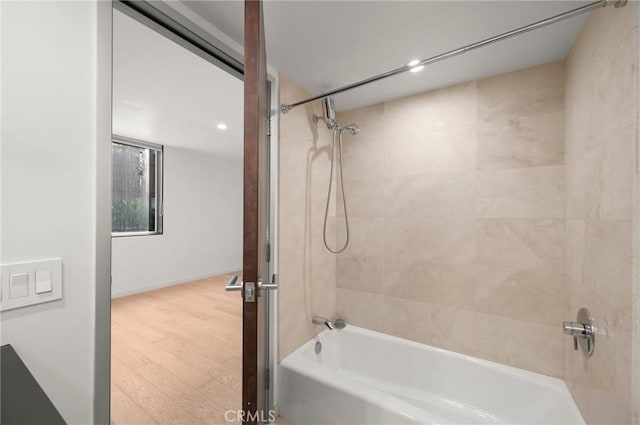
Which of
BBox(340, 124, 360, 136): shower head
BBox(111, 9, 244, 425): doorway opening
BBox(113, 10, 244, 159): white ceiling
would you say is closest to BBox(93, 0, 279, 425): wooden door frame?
BBox(111, 9, 244, 425): doorway opening

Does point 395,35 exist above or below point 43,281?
above

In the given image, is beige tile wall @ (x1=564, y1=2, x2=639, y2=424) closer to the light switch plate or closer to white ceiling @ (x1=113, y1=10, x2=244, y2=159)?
the light switch plate

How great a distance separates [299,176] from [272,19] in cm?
88

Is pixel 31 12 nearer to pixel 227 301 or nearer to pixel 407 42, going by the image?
pixel 407 42

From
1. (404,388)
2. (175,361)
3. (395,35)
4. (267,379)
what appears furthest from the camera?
(175,361)

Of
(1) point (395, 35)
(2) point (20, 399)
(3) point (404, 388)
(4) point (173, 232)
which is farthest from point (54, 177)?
(4) point (173, 232)

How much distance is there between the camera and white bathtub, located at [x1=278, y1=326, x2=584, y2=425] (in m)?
1.30

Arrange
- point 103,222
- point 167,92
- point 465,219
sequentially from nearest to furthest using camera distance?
point 103,222
point 465,219
point 167,92

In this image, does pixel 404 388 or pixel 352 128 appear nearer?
pixel 404 388

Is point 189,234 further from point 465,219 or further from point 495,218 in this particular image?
point 495,218

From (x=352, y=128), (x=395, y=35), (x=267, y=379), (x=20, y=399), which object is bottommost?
(x=267, y=379)

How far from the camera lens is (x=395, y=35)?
1.29m

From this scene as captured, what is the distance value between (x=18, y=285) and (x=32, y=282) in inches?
1.1

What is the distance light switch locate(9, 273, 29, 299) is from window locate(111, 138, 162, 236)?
11.5 ft
